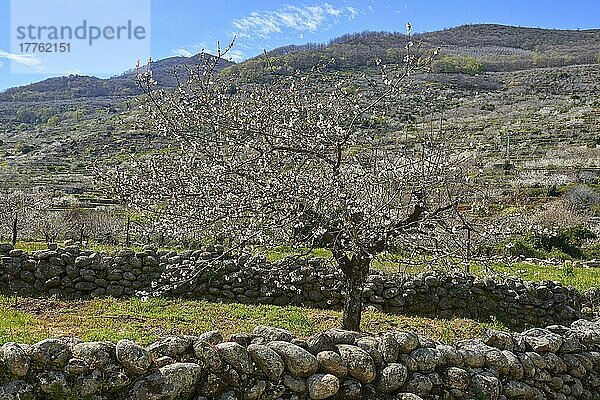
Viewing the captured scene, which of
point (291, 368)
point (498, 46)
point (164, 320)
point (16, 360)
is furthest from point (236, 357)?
point (498, 46)

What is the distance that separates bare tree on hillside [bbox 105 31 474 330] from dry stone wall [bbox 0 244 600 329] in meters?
1.66

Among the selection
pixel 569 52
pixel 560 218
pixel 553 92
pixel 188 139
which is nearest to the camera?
pixel 188 139

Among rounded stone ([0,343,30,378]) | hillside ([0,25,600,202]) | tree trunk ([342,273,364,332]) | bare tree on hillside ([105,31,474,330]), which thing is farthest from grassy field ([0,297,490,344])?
rounded stone ([0,343,30,378])

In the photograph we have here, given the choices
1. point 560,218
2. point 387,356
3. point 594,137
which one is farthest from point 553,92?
point 387,356

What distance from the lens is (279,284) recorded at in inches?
398

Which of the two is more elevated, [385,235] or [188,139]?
[188,139]

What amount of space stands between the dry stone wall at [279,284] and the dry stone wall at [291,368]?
4781 millimetres

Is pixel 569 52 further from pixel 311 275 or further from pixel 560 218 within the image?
pixel 311 275

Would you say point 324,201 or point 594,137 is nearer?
point 324,201

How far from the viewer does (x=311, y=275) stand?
35.1 feet

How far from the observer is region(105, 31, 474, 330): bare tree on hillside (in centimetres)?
755

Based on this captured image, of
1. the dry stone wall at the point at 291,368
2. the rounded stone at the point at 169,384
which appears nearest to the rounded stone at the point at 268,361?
the dry stone wall at the point at 291,368

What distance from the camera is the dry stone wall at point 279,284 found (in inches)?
402

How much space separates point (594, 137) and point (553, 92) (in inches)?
851
